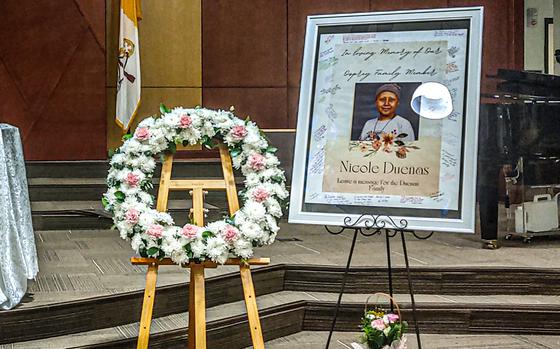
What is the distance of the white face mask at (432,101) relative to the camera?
9.37 feet

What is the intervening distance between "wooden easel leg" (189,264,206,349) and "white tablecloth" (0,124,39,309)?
840 millimetres

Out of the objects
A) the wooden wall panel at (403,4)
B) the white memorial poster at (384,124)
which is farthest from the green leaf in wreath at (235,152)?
the wooden wall panel at (403,4)

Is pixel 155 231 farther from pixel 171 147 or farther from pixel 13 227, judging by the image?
pixel 13 227

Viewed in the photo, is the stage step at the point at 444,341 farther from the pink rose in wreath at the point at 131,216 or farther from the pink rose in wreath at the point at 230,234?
the pink rose in wreath at the point at 131,216

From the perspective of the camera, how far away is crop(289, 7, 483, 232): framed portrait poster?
9.25 ft

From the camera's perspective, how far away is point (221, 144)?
3.12m

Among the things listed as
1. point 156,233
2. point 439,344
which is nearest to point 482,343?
Answer: point 439,344

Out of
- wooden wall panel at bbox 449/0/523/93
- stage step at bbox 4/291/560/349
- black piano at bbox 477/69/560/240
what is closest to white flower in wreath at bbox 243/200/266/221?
stage step at bbox 4/291/560/349

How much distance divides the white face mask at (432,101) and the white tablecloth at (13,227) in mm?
1762

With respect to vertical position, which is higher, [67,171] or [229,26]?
[229,26]

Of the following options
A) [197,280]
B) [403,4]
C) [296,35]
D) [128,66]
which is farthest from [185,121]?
[403,4]

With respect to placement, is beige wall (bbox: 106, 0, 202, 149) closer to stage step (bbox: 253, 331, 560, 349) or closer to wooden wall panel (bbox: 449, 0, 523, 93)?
wooden wall panel (bbox: 449, 0, 523, 93)

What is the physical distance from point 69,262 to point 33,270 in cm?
89

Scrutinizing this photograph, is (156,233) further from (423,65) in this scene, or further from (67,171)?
(67,171)
